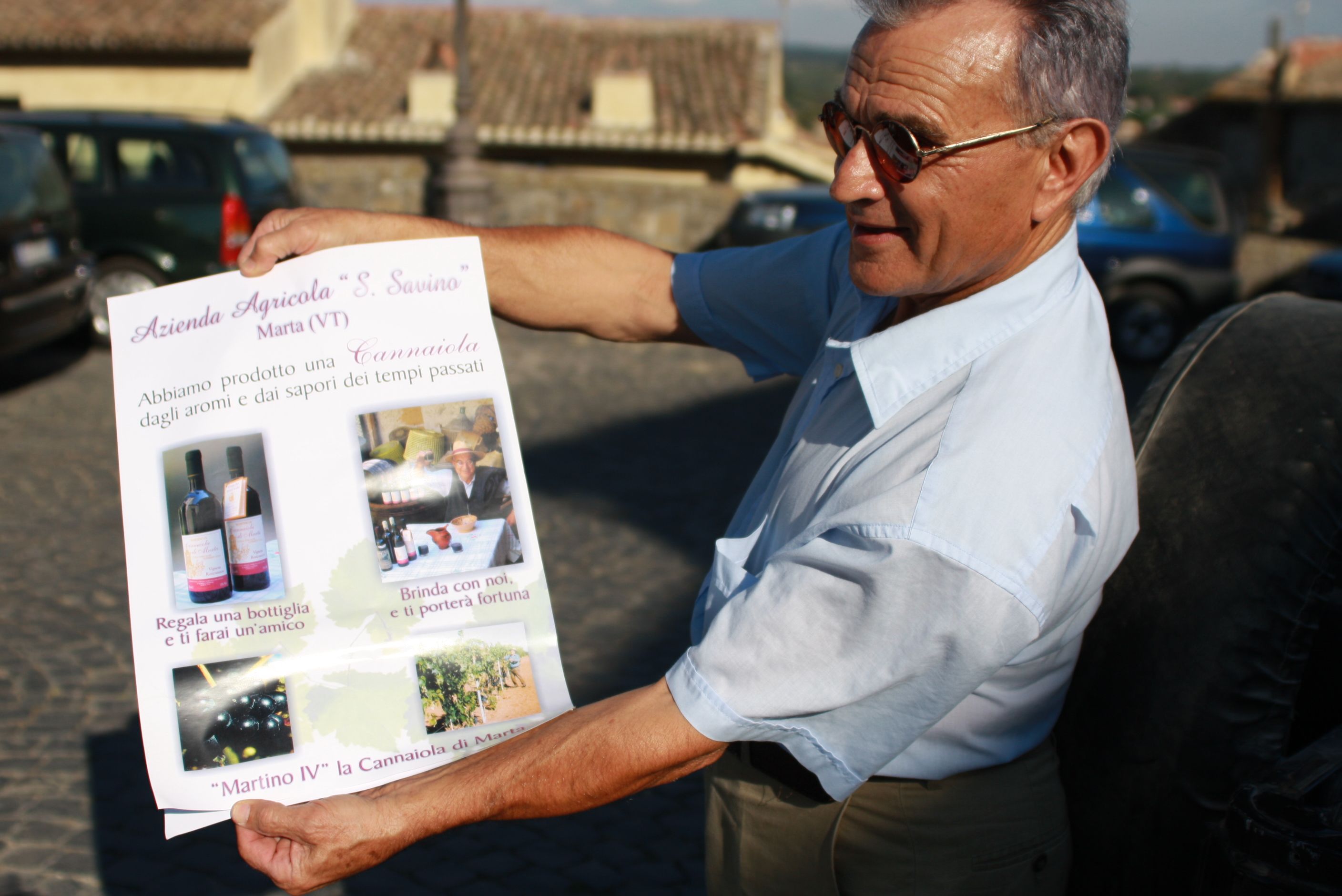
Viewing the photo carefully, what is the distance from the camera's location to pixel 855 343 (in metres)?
1.36

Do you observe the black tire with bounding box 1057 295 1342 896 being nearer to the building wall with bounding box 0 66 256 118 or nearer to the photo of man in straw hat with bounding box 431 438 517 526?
the photo of man in straw hat with bounding box 431 438 517 526

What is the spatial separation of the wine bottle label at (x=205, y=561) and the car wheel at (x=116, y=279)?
8189 millimetres

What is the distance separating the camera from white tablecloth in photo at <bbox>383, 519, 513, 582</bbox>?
141 centimetres

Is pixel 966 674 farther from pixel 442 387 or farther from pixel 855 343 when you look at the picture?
pixel 442 387

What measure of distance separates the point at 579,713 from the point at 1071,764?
2.58 feet

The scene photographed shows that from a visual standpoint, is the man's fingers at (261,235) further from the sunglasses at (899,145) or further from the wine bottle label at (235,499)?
the sunglasses at (899,145)

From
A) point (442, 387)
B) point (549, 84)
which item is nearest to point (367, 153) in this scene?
point (549, 84)

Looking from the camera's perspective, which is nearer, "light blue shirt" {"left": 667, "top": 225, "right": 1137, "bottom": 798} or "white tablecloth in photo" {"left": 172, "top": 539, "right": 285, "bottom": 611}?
"light blue shirt" {"left": 667, "top": 225, "right": 1137, "bottom": 798}

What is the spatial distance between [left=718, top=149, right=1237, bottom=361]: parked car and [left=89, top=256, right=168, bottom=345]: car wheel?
5.16 meters

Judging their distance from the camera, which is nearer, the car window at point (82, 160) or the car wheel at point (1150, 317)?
the car window at point (82, 160)

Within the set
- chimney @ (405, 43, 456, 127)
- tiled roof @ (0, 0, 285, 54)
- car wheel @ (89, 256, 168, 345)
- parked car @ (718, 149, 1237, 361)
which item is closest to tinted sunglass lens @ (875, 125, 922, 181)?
car wheel @ (89, 256, 168, 345)

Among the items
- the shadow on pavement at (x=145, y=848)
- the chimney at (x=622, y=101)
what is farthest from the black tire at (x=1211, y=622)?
the chimney at (x=622, y=101)

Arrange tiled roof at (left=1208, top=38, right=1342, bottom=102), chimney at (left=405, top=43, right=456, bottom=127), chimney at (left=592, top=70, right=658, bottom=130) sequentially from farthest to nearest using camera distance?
tiled roof at (left=1208, top=38, right=1342, bottom=102), chimney at (left=405, top=43, right=456, bottom=127), chimney at (left=592, top=70, right=658, bottom=130)

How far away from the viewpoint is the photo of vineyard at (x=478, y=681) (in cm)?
138
